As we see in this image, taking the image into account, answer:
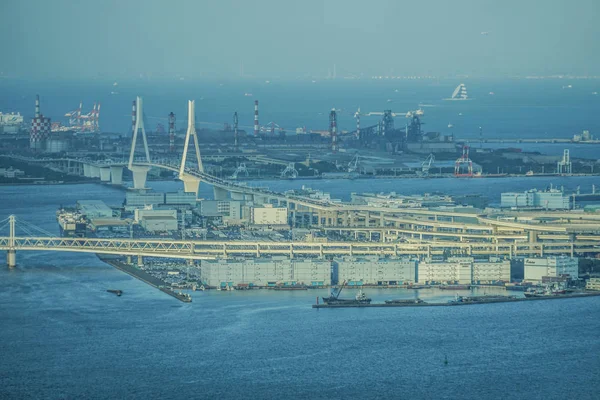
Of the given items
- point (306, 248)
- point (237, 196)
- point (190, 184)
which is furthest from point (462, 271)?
point (190, 184)

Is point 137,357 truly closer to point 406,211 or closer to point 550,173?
point 406,211

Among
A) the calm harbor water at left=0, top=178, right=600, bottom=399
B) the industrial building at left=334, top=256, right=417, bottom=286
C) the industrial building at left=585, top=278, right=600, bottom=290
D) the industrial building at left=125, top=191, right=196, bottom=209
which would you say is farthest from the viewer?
the industrial building at left=125, top=191, right=196, bottom=209

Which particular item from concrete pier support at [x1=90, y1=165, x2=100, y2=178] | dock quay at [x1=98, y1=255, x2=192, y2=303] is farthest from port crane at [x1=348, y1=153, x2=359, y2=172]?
dock quay at [x1=98, y1=255, x2=192, y2=303]

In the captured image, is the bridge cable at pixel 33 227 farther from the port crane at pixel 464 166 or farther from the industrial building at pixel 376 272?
the port crane at pixel 464 166

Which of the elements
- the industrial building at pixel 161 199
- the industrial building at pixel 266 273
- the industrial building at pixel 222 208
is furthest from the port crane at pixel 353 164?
the industrial building at pixel 266 273

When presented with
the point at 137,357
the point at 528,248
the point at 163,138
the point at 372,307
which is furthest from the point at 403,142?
the point at 137,357

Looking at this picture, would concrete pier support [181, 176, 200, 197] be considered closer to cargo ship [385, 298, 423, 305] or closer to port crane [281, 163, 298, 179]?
port crane [281, 163, 298, 179]

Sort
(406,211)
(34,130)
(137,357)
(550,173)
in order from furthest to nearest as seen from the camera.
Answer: (34,130) < (550,173) < (406,211) < (137,357)

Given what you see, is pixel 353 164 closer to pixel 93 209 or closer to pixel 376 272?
pixel 93 209
